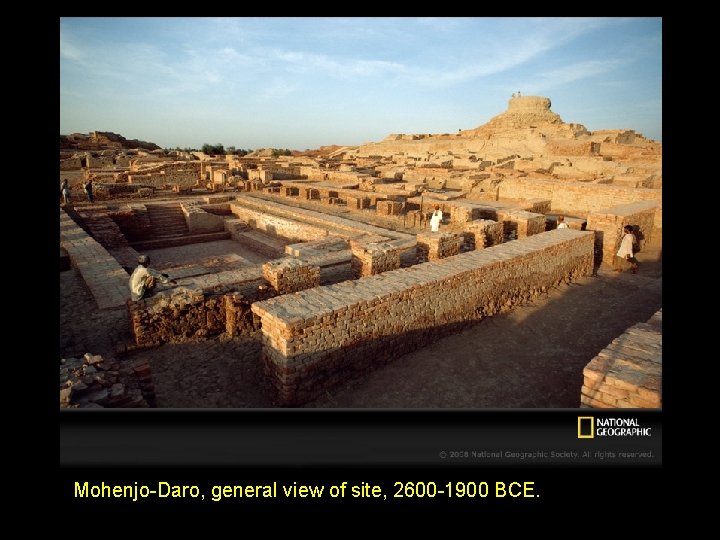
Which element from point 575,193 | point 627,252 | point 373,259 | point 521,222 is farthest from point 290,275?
point 575,193

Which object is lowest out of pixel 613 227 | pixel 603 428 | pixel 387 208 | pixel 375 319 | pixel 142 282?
pixel 603 428

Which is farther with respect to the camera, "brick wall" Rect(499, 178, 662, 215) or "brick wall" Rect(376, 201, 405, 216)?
"brick wall" Rect(376, 201, 405, 216)

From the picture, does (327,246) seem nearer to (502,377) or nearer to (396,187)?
(502,377)

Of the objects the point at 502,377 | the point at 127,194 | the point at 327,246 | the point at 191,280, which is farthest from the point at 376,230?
the point at 127,194

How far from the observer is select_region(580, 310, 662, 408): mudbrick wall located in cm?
307

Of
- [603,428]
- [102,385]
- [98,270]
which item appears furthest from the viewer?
[98,270]

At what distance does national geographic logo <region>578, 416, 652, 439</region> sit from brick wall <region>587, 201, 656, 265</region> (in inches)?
307

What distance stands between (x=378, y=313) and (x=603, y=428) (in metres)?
2.62

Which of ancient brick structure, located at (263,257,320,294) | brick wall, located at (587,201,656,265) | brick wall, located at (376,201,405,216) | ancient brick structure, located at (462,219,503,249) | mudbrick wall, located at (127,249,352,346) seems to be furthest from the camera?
brick wall, located at (376,201,405,216)

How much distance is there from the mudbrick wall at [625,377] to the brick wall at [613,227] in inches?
261

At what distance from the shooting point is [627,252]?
8867 mm

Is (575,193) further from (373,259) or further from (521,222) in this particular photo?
(373,259)

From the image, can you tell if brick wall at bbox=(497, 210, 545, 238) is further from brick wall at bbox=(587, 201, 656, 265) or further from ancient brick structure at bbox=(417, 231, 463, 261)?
ancient brick structure at bbox=(417, 231, 463, 261)

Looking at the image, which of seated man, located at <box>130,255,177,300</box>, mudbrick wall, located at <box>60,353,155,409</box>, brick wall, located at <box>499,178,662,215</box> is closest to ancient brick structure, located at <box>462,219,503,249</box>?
brick wall, located at <box>499,178,662,215</box>
